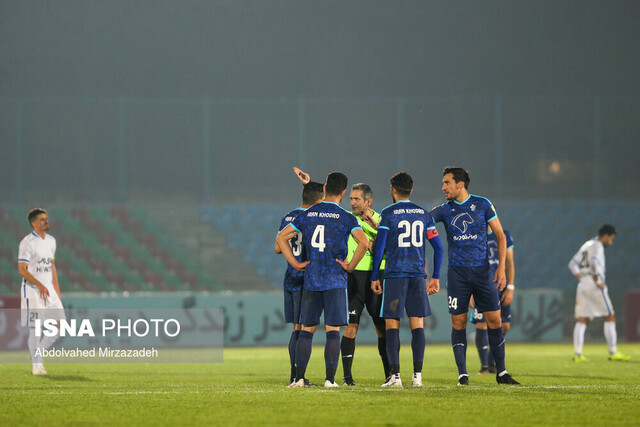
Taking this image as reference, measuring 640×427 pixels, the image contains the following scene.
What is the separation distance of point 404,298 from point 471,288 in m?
0.87

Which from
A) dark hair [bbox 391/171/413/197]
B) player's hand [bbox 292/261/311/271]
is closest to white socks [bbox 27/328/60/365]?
player's hand [bbox 292/261/311/271]

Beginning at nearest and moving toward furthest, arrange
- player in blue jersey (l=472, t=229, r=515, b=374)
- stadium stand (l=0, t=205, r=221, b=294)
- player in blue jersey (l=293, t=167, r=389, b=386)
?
player in blue jersey (l=293, t=167, r=389, b=386), player in blue jersey (l=472, t=229, r=515, b=374), stadium stand (l=0, t=205, r=221, b=294)

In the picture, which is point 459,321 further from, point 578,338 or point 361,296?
point 578,338

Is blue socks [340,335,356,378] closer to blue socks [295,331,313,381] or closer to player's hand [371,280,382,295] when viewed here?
blue socks [295,331,313,381]

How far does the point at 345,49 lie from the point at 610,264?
13.0 m

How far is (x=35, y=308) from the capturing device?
1222 cm

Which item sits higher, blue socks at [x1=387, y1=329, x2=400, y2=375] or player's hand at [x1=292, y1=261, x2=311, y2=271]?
player's hand at [x1=292, y1=261, x2=311, y2=271]

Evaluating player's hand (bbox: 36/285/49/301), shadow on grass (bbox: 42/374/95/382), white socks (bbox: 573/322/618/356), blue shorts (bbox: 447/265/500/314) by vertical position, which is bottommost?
shadow on grass (bbox: 42/374/95/382)

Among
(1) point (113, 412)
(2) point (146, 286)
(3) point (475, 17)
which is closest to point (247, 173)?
(2) point (146, 286)

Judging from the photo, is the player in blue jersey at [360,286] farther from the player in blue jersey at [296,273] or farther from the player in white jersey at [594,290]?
the player in white jersey at [594,290]

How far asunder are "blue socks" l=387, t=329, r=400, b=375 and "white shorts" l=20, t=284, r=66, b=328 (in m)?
5.05

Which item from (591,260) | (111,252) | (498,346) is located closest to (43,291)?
(498,346)

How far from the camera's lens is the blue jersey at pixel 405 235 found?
9.38 m

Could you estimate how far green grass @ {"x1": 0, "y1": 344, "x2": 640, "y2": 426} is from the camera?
7125mm
